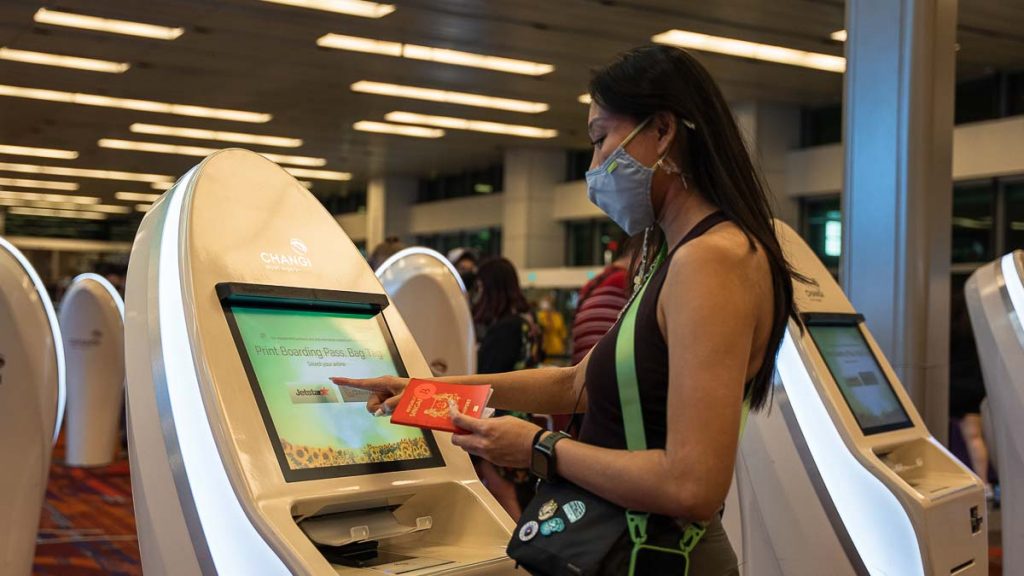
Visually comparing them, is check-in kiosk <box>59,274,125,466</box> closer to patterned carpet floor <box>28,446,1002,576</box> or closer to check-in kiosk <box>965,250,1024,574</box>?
patterned carpet floor <box>28,446,1002,576</box>

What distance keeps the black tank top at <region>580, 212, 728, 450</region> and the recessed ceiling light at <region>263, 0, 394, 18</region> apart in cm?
893

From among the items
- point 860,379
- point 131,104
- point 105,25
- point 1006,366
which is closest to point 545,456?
point 860,379

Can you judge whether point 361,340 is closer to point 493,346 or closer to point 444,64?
point 493,346

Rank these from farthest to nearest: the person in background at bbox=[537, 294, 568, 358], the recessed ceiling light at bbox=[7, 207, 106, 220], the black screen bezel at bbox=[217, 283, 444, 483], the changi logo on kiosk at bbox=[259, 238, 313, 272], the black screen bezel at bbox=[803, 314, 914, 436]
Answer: the recessed ceiling light at bbox=[7, 207, 106, 220] → the person in background at bbox=[537, 294, 568, 358] → the black screen bezel at bbox=[803, 314, 914, 436] → the changi logo on kiosk at bbox=[259, 238, 313, 272] → the black screen bezel at bbox=[217, 283, 444, 483]

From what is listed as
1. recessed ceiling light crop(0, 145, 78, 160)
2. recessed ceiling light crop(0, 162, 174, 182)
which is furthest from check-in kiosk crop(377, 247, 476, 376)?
recessed ceiling light crop(0, 162, 174, 182)

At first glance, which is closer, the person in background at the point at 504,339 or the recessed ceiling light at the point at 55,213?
the person in background at the point at 504,339

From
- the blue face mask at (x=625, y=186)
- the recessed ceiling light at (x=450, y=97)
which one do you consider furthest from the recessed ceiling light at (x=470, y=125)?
the blue face mask at (x=625, y=186)

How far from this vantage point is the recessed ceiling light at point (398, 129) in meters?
16.6

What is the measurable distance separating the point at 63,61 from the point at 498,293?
362 inches

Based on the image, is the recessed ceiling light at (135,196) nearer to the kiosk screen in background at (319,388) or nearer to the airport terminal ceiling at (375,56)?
the airport terminal ceiling at (375,56)

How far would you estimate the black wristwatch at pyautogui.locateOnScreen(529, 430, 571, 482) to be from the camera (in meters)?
1.58

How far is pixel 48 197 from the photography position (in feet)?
89.7

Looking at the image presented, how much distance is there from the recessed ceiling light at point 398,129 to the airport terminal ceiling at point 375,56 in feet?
0.73

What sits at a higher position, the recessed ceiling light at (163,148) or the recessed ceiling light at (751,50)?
the recessed ceiling light at (751,50)
